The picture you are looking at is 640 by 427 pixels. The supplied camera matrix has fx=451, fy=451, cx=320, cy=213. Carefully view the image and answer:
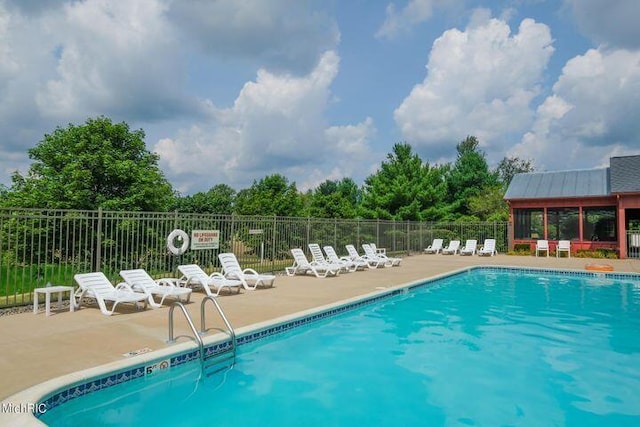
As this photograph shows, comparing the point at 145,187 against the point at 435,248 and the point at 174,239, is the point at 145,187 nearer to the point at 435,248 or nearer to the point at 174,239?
the point at 174,239

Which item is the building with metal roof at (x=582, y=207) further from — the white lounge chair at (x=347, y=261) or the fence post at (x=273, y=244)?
the fence post at (x=273, y=244)

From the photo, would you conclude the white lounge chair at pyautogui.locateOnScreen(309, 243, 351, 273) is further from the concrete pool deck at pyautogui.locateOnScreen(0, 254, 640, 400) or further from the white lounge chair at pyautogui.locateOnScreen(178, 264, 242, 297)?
the white lounge chair at pyautogui.locateOnScreen(178, 264, 242, 297)

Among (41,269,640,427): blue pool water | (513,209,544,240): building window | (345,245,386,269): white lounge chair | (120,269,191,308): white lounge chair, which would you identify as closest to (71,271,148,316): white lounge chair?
(120,269,191,308): white lounge chair

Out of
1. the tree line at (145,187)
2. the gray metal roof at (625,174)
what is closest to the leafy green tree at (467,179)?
the tree line at (145,187)

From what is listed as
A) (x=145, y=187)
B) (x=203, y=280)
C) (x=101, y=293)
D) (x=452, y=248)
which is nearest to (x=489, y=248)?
(x=452, y=248)

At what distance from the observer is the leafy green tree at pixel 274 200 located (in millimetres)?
25734

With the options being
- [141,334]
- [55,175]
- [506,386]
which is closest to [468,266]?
[506,386]

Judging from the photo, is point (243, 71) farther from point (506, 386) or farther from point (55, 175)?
point (506, 386)

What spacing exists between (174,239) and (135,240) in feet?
8.20

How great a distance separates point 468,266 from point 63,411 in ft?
50.4

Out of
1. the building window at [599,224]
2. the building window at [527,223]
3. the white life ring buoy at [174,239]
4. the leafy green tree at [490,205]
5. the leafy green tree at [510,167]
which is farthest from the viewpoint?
the leafy green tree at [510,167]

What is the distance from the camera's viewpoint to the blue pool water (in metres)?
4.47

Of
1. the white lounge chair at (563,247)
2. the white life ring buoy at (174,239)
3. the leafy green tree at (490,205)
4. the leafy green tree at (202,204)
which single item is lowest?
the white lounge chair at (563,247)

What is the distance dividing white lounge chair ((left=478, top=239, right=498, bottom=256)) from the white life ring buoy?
17.0m
